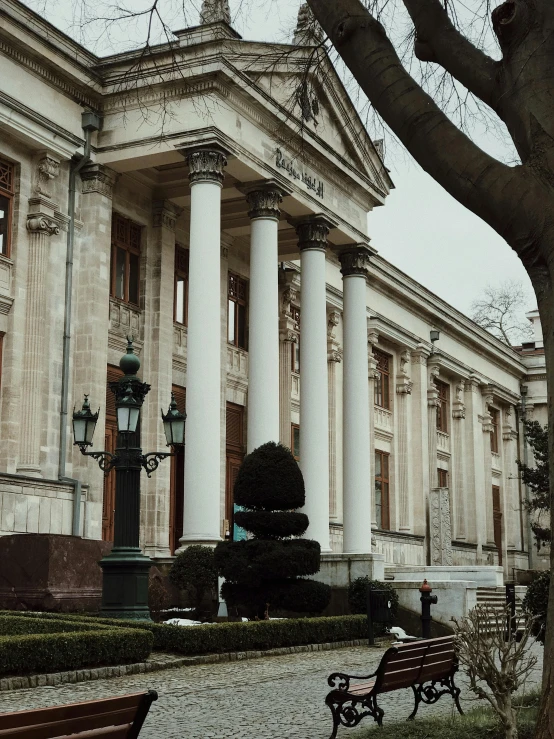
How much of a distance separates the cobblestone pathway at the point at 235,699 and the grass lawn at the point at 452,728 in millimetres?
362

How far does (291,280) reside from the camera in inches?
1361

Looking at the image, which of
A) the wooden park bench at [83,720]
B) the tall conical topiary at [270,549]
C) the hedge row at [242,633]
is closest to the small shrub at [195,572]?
the tall conical topiary at [270,549]

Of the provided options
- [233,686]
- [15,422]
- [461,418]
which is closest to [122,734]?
[233,686]

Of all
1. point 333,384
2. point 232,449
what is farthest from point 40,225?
point 333,384

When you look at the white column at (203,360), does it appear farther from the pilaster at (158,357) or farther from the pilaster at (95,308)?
the pilaster at (158,357)

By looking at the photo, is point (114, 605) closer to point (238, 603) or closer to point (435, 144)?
point (238, 603)

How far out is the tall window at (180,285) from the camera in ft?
96.8

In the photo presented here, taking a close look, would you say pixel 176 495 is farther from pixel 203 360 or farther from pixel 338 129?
pixel 338 129

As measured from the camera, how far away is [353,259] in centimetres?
3156

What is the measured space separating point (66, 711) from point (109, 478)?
20.2m

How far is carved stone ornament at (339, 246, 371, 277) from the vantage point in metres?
31.5

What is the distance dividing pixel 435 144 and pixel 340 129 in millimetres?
22694

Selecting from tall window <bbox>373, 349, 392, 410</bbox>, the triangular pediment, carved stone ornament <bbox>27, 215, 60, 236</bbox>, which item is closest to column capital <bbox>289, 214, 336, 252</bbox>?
the triangular pediment

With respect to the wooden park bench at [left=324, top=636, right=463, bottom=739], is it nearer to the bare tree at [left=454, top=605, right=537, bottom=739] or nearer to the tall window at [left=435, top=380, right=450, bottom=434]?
the bare tree at [left=454, top=605, right=537, bottom=739]
